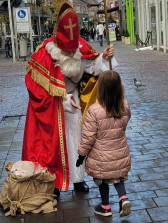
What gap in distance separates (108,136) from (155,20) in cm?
2368

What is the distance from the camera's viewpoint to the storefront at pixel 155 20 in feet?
77.5

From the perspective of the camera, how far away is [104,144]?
151 inches

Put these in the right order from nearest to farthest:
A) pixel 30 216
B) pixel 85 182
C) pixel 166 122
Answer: pixel 30 216 → pixel 85 182 → pixel 166 122

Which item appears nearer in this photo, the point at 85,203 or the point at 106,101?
the point at 106,101

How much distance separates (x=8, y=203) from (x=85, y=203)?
2.25 feet

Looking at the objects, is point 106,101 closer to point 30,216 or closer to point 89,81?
point 89,81

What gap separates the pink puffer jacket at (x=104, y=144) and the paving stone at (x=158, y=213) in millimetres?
421

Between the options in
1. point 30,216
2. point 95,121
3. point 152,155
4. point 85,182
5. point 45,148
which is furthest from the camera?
point 152,155

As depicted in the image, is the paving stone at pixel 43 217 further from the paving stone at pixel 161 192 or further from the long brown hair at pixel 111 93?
the long brown hair at pixel 111 93

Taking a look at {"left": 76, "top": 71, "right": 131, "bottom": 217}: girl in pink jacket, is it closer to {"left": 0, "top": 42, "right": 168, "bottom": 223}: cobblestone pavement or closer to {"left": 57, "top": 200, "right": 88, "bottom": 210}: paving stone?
{"left": 0, "top": 42, "right": 168, "bottom": 223}: cobblestone pavement

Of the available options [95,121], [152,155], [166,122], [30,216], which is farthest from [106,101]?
[166,122]

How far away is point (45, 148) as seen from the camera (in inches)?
180

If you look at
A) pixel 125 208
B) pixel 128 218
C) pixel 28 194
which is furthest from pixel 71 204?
pixel 125 208

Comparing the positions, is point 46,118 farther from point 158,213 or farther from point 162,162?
point 162,162
